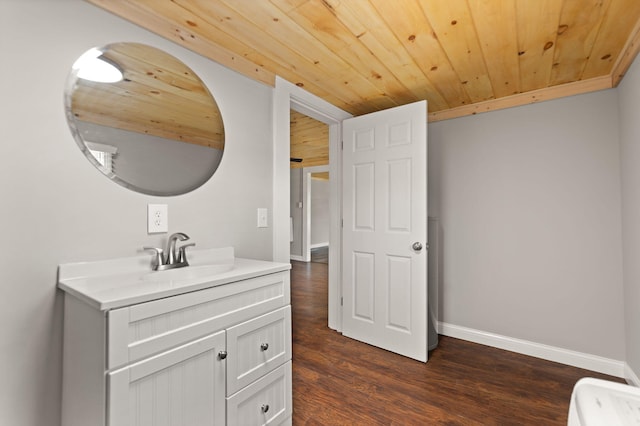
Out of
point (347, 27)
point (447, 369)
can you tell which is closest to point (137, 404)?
point (347, 27)

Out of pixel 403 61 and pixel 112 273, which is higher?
pixel 403 61

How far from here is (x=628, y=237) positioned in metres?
1.89

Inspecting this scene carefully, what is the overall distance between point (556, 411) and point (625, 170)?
163 centimetres

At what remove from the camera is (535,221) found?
2.34 metres

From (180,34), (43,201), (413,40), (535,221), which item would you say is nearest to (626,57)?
(535,221)

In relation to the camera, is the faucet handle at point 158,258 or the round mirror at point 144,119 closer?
the round mirror at point 144,119

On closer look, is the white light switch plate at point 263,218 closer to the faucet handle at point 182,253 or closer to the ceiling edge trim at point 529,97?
the faucet handle at point 182,253

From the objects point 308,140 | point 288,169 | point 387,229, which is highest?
point 308,140

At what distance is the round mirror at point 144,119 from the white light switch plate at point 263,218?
0.42 m

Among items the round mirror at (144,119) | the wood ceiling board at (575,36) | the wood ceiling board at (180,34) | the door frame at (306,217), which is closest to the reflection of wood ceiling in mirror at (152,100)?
the round mirror at (144,119)

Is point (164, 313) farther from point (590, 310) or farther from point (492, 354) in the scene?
point (590, 310)

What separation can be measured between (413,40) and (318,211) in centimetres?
656

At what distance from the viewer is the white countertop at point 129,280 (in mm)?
905

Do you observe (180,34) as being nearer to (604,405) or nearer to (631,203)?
(604,405)
